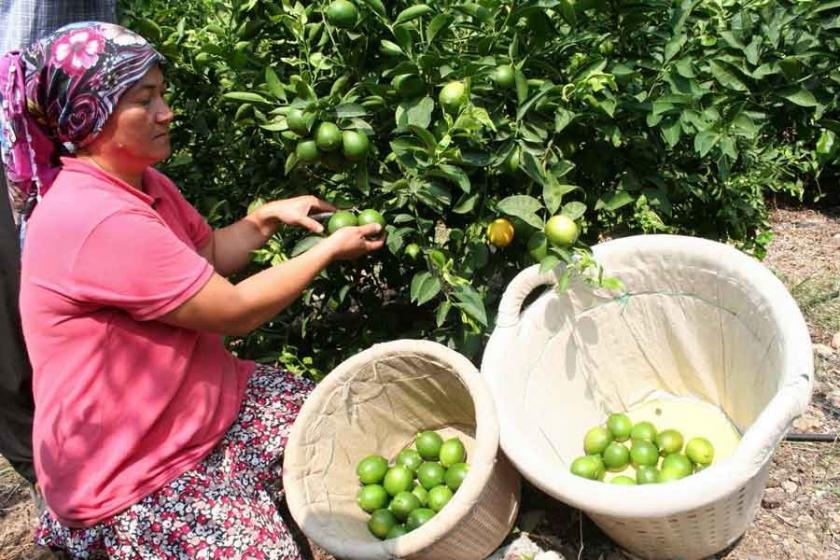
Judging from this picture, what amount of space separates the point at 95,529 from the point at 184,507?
209 millimetres

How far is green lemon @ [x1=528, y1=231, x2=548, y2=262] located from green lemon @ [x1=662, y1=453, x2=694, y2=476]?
2.22 feet

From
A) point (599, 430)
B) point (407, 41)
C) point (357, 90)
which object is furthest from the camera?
point (599, 430)

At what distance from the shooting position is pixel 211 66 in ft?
7.89

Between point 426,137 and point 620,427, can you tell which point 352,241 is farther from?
point 620,427

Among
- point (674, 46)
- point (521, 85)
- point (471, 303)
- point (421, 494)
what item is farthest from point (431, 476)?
point (674, 46)

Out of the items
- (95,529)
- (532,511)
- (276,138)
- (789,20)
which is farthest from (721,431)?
(95,529)

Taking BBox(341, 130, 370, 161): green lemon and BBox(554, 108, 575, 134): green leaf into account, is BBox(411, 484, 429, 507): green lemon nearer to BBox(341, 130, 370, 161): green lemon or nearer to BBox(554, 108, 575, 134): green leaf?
BBox(341, 130, 370, 161): green lemon

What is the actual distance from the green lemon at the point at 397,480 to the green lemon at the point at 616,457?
564 millimetres

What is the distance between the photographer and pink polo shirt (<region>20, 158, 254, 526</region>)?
1.66 metres

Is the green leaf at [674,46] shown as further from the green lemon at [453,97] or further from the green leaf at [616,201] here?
the green lemon at [453,97]

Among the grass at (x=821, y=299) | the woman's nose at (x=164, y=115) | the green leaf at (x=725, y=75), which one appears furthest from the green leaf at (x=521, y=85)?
the grass at (x=821, y=299)

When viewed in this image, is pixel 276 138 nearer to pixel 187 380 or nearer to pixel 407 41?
pixel 407 41

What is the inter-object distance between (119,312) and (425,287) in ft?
2.44

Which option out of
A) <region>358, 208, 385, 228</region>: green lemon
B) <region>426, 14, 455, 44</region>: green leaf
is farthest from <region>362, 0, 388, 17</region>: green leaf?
<region>358, 208, 385, 228</region>: green lemon
